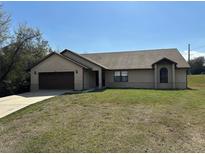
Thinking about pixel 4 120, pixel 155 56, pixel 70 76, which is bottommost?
pixel 4 120

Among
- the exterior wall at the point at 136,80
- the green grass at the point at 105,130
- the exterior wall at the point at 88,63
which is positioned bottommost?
the green grass at the point at 105,130

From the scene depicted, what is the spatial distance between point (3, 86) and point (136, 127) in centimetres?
2213

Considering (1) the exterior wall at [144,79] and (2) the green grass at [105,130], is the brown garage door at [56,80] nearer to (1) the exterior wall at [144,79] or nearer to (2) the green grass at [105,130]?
(1) the exterior wall at [144,79]

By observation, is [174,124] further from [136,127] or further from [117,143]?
[117,143]

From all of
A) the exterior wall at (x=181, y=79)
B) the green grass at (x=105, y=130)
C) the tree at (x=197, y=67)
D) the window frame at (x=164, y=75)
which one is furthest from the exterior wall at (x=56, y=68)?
the tree at (x=197, y=67)

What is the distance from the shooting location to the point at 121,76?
86.6 ft

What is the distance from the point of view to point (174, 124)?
815 cm

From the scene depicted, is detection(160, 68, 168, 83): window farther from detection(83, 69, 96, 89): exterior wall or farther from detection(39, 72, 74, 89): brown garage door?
detection(39, 72, 74, 89): brown garage door

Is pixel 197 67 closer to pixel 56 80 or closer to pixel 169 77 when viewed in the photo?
pixel 169 77

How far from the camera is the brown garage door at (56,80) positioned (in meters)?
23.2

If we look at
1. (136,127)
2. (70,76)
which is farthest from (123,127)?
(70,76)

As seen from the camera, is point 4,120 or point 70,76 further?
point 70,76

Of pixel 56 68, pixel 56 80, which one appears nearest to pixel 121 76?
pixel 56 80

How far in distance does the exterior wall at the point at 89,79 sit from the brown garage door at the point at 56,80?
5.06 ft
